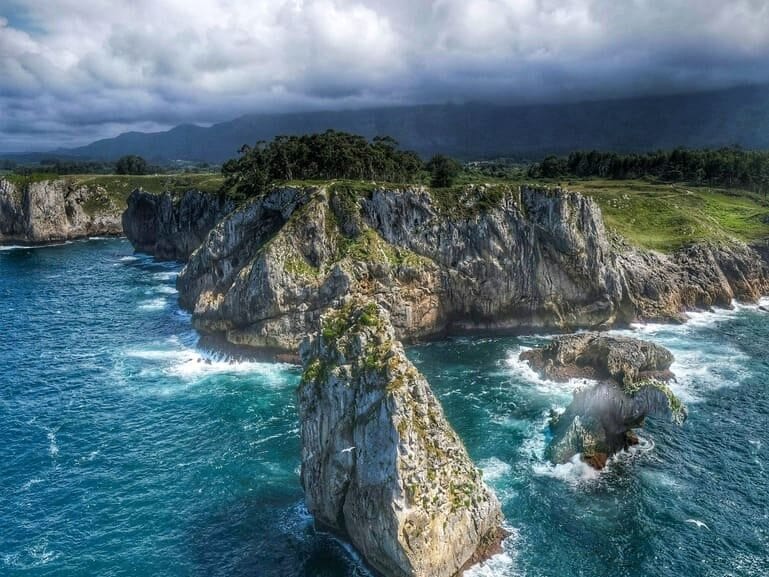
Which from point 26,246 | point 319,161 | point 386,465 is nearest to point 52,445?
point 386,465

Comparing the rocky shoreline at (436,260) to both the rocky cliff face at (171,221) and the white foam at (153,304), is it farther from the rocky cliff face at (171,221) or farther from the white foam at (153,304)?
the rocky cliff face at (171,221)

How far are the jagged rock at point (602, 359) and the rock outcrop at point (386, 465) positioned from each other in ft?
109

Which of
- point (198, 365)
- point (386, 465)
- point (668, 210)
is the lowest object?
point (198, 365)

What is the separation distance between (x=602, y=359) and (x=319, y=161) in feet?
230

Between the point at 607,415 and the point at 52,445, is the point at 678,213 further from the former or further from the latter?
the point at 52,445

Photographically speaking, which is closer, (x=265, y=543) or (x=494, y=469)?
(x=265, y=543)

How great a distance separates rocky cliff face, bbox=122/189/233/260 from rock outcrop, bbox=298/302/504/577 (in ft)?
320

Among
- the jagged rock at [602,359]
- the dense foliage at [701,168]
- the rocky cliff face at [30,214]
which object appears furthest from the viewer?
the rocky cliff face at [30,214]

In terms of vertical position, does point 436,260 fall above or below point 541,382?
above

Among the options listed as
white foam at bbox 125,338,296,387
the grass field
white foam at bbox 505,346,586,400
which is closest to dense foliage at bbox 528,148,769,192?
the grass field

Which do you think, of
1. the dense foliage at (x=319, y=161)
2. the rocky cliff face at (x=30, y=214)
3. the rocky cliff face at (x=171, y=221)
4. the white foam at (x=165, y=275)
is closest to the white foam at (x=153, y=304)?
the white foam at (x=165, y=275)

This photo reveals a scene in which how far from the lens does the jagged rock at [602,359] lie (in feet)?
231

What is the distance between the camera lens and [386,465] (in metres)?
38.7

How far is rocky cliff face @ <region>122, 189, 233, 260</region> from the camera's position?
14612 centimetres
